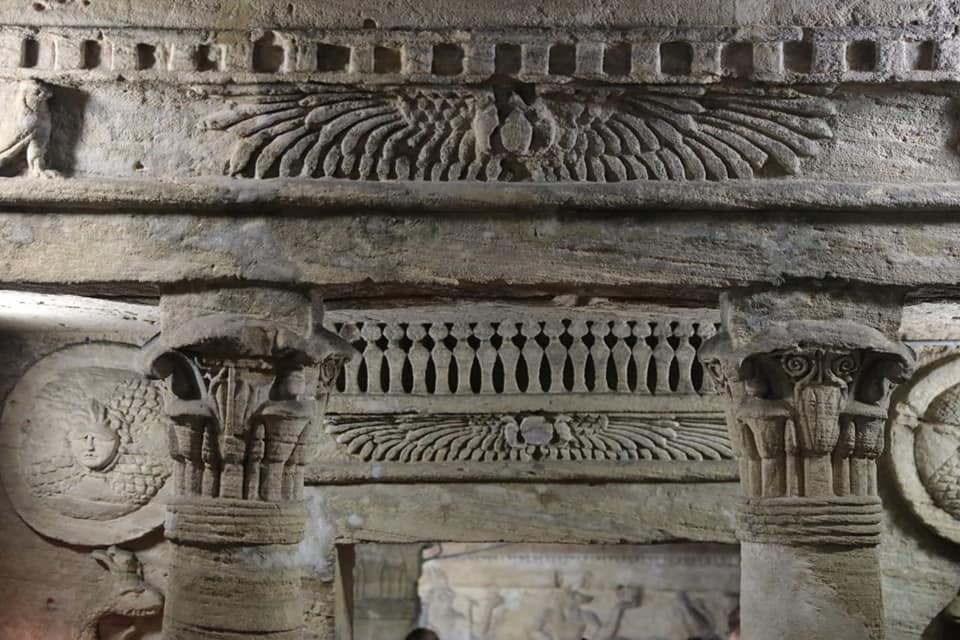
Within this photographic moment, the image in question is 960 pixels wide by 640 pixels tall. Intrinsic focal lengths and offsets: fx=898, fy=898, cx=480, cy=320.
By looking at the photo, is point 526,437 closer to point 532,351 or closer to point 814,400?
point 532,351

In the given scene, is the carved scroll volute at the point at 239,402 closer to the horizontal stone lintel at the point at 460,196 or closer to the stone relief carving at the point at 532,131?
the horizontal stone lintel at the point at 460,196

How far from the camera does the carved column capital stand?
282cm

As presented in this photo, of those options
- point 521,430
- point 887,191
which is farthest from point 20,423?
point 887,191

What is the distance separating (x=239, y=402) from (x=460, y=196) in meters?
0.96

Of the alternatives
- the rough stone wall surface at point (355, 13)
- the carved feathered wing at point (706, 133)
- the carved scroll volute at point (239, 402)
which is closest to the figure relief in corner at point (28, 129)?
the rough stone wall surface at point (355, 13)

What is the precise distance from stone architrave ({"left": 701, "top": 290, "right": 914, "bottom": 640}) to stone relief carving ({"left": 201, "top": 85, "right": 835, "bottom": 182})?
1.63 ft

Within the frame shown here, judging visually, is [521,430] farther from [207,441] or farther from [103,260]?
[103,260]

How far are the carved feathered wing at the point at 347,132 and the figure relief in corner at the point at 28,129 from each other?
1.69 feet

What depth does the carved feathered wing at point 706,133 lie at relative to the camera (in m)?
2.92

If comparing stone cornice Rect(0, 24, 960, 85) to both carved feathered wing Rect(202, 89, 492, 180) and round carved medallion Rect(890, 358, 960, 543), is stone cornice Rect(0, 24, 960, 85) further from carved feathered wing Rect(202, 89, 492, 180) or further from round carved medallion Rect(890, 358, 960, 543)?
round carved medallion Rect(890, 358, 960, 543)

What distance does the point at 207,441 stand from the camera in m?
2.89

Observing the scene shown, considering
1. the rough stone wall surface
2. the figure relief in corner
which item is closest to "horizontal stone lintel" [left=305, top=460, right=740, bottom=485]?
the figure relief in corner

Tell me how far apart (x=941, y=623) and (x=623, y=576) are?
10.8ft

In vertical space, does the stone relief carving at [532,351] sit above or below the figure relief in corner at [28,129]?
below
